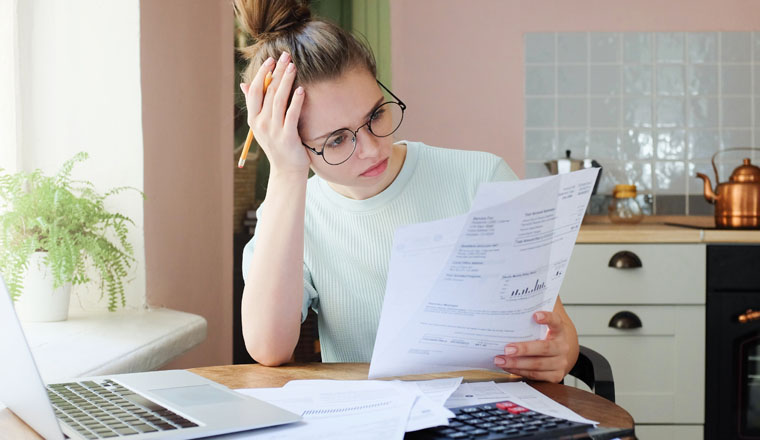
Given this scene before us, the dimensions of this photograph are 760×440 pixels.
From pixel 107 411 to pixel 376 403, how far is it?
0.28 metres

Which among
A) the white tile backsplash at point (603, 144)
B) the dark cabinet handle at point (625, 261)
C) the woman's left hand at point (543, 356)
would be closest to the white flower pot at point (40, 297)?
the woman's left hand at point (543, 356)

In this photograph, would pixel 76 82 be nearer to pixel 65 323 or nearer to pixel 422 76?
pixel 65 323

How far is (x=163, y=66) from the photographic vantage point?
2.04 metres

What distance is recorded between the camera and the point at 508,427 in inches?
29.1

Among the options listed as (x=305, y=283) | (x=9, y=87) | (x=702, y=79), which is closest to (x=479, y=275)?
(x=305, y=283)

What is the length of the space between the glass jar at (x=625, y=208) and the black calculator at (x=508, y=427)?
2.33m

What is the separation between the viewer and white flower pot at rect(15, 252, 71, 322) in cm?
164

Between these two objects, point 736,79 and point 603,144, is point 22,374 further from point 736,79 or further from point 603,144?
point 736,79

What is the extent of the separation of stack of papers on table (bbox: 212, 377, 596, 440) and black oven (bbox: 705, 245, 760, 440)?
1863mm

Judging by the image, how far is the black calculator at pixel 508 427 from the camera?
726mm

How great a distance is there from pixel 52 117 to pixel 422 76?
69.1 inches

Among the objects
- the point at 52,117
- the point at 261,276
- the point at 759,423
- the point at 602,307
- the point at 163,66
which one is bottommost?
the point at 759,423

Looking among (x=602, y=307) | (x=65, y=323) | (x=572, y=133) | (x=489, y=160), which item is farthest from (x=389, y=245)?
(x=572, y=133)

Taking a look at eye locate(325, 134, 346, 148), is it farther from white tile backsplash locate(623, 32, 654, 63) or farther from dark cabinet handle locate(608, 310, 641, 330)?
white tile backsplash locate(623, 32, 654, 63)
